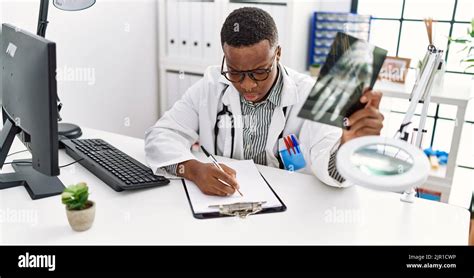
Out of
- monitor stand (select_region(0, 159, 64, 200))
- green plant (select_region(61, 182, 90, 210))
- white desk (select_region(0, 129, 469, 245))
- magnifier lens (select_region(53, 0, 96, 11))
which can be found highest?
magnifier lens (select_region(53, 0, 96, 11))

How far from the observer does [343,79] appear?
32.1 inches

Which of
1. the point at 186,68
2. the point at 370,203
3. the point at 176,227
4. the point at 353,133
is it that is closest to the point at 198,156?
the point at 176,227

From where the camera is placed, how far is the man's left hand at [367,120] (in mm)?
827

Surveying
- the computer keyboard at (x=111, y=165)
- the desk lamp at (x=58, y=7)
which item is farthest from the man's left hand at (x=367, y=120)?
the desk lamp at (x=58, y=7)

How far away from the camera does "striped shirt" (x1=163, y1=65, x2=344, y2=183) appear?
5.09 ft

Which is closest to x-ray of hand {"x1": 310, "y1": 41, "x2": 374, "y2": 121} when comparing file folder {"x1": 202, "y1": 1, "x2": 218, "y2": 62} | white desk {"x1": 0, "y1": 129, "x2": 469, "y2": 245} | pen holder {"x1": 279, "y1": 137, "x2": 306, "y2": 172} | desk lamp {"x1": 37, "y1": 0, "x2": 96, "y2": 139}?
white desk {"x1": 0, "y1": 129, "x2": 469, "y2": 245}

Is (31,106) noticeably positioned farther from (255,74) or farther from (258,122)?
(258,122)

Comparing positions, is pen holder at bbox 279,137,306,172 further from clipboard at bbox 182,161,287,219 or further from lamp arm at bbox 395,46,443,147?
lamp arm at bbox 395,46,443,147

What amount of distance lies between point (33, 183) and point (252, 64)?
74 centimetres

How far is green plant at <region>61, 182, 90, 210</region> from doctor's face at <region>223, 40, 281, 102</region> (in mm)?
578

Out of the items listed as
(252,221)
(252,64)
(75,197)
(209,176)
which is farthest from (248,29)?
(75,197)

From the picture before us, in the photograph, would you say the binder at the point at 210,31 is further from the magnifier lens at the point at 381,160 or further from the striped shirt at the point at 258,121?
the magnifier lens at the point at 381,160

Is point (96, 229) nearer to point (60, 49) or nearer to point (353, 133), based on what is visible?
point (353, 133)

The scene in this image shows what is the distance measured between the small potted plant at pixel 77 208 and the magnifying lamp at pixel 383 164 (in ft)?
2.04
